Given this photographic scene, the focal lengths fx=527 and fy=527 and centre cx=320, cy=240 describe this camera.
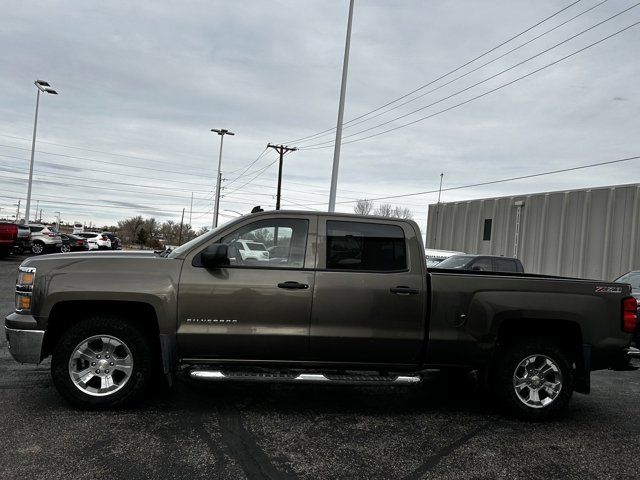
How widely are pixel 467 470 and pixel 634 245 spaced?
15810mm

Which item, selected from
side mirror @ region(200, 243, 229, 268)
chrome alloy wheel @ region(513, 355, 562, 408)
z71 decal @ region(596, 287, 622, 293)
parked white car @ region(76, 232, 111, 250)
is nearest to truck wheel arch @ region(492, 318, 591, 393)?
chrome alloy wheel @ region(513, 355, 562, 408)

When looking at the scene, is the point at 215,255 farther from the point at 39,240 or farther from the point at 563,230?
the point at 39,240

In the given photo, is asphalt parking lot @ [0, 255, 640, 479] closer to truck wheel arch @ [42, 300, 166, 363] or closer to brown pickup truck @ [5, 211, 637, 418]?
brown pickup truck @ [5, 211, 637, 418]

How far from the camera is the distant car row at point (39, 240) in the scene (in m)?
21.3

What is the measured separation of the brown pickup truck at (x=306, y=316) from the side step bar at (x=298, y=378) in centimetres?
1

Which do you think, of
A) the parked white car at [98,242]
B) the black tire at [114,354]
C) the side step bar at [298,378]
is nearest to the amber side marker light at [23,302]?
the black tire at [114,354]

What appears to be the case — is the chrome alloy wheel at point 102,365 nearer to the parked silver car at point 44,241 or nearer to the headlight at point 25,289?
the headlight at point 25,289

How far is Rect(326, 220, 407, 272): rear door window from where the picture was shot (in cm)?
492

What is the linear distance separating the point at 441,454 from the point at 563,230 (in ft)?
57.9

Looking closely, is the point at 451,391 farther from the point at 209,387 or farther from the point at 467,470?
the point at 209,387

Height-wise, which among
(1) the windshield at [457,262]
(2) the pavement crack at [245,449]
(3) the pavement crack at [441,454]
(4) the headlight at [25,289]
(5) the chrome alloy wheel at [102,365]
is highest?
(1) the windshield at [457,262]

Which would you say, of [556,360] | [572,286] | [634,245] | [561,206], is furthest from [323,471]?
[561,206]

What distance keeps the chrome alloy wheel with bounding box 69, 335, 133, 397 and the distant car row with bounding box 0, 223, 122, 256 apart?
19.2m

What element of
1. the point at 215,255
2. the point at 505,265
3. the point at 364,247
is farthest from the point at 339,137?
the point at 215,255
